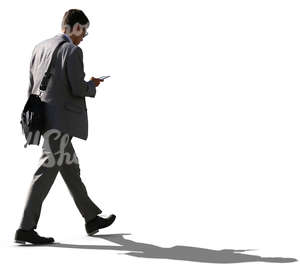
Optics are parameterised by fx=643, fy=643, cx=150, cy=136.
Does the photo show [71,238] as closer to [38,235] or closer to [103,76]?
[38,235]

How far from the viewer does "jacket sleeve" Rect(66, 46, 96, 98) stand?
18.5 ft

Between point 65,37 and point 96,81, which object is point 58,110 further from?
point 65,37

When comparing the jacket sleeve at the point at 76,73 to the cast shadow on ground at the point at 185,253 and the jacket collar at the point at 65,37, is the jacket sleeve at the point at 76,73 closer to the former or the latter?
the jacket collar at the point at 65,37

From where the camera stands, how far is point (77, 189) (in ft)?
20.1

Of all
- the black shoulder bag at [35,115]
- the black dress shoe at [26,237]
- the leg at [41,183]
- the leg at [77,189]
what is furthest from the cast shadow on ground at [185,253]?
the black shoulder bag at [35,115]

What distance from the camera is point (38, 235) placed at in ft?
18.9

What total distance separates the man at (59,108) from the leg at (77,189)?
0.30 feet

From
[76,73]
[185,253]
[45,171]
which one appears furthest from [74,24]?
[185,253]

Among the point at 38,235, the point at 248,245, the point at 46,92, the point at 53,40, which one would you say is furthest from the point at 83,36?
the point at 248,245

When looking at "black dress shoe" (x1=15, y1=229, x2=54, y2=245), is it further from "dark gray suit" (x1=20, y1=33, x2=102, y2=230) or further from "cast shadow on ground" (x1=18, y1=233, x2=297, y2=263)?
"cast shadow on ground" (x1=18, y1=233, x2=297, y2=263)

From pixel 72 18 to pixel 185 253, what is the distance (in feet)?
7.71

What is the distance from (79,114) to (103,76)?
44 cm

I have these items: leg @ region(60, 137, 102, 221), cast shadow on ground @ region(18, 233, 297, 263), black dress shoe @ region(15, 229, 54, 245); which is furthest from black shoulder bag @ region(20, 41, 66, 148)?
cast shadow on ground @ region(18, 233, 297, 263)

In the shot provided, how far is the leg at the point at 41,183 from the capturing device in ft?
18.7
